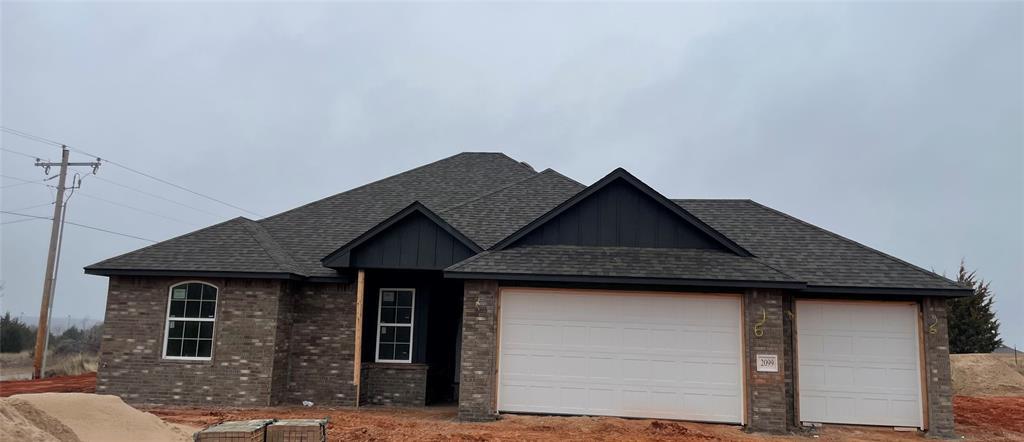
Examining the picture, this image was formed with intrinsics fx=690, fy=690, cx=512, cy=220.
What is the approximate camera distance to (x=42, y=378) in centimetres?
2253

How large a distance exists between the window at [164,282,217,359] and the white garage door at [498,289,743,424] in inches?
262

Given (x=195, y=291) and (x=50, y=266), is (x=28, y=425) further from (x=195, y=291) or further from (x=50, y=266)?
(x=50, y=266)

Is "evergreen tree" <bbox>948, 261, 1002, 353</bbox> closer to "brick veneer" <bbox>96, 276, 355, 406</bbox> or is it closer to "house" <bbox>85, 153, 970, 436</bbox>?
"house" <bbox>85, 153, 970, 436</bbox>

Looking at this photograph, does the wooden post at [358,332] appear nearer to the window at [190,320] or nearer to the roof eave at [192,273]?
the roof eave at [192,273]

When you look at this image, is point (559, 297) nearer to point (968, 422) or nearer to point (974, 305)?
point (968, 422)

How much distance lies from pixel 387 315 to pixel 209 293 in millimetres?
3927

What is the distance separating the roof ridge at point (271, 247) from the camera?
15.4 meters

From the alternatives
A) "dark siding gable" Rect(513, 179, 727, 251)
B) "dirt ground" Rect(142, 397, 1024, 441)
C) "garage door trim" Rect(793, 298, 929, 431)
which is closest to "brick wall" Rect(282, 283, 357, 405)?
"dirt ground" Rect(142, 397, 1024, 441)

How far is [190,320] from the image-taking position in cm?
1512

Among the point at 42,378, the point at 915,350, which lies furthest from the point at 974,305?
the point at 42,378

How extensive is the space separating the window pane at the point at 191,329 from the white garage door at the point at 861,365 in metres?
12.6

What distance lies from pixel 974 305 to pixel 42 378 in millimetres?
35440

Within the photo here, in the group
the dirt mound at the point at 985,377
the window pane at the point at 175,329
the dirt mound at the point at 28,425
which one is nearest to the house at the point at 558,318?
the window pane at the point at 175,329

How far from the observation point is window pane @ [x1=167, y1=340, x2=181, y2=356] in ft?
49.5
